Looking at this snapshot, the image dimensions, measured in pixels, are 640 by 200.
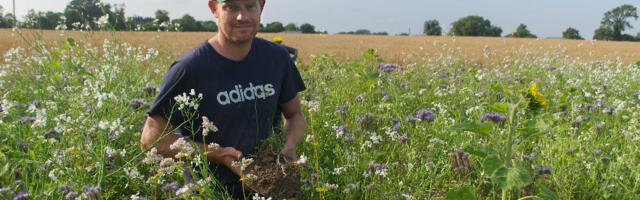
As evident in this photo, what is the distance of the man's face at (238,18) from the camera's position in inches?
95.3

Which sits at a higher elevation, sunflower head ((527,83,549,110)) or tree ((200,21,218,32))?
tree ((200,21,218,32))

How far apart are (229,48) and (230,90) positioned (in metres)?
0.23

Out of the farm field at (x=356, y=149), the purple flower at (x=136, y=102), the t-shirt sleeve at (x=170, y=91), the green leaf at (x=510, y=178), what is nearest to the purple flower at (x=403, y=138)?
the farm field at (x=356, y=149)

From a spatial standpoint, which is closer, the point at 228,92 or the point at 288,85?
the point at 228,92

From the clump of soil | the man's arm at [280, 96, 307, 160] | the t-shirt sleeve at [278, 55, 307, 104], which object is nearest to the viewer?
the clump of soil

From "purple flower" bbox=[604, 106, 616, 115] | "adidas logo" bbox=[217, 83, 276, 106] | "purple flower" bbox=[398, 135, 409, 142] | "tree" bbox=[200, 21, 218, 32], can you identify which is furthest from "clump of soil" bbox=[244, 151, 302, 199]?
"tree" bbox=[200, 21, 218, 32]

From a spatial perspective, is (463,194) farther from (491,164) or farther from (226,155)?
(226,155)

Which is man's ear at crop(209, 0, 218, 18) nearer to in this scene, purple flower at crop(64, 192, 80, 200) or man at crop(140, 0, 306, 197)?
Answer: man at crop(140, 0, 306, 197)

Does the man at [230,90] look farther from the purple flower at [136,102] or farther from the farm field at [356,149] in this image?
the purple flower at [136,102]

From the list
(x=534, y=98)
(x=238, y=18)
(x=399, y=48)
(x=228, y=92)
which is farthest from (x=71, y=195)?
(x=399, y=48)

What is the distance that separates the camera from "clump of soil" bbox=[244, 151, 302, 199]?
211cm

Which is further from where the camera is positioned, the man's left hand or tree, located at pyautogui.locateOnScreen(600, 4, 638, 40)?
tree, located at pyautogui.locateOnScreen(600, 4, 638, 40)

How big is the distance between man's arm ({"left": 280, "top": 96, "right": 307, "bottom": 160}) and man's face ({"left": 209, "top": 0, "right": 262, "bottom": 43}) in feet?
1.93

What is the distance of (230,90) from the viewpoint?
8.35 ft
